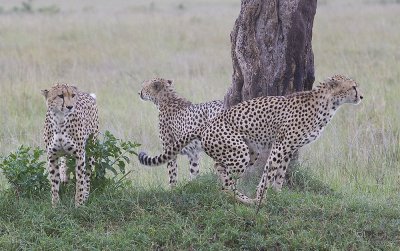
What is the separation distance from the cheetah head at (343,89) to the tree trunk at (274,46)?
521 millimetres

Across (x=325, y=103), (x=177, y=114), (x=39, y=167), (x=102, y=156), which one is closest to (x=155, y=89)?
(x=177, y=114)

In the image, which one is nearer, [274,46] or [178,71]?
[274,46]

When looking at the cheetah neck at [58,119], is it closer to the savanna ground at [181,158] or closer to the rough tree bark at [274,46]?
the savanna ground at [181,158]

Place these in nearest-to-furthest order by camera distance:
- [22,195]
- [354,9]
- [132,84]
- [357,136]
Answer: [22,195], [357,136], [132,84], [354,9]

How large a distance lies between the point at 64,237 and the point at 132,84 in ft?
19.5

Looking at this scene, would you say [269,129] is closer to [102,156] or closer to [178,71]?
[102,156]

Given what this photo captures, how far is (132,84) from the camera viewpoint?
34.9 ft

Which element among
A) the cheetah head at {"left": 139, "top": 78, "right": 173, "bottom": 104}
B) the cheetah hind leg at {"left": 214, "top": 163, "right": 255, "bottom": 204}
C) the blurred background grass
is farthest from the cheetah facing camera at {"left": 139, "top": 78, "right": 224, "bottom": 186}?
the cheetah hind leg at {"left": 214, "top": 163, "right": 255, "bottom": 204}

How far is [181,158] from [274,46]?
1.82m

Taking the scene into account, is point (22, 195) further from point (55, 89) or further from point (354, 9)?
point (354, 9)

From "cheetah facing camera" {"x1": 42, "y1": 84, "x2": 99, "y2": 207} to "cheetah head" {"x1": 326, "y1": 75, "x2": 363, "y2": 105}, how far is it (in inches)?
65.7

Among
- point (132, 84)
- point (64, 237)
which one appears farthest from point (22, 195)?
point (132, 84)

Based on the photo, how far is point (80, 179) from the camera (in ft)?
17.2

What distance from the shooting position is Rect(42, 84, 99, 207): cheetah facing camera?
5094mm
